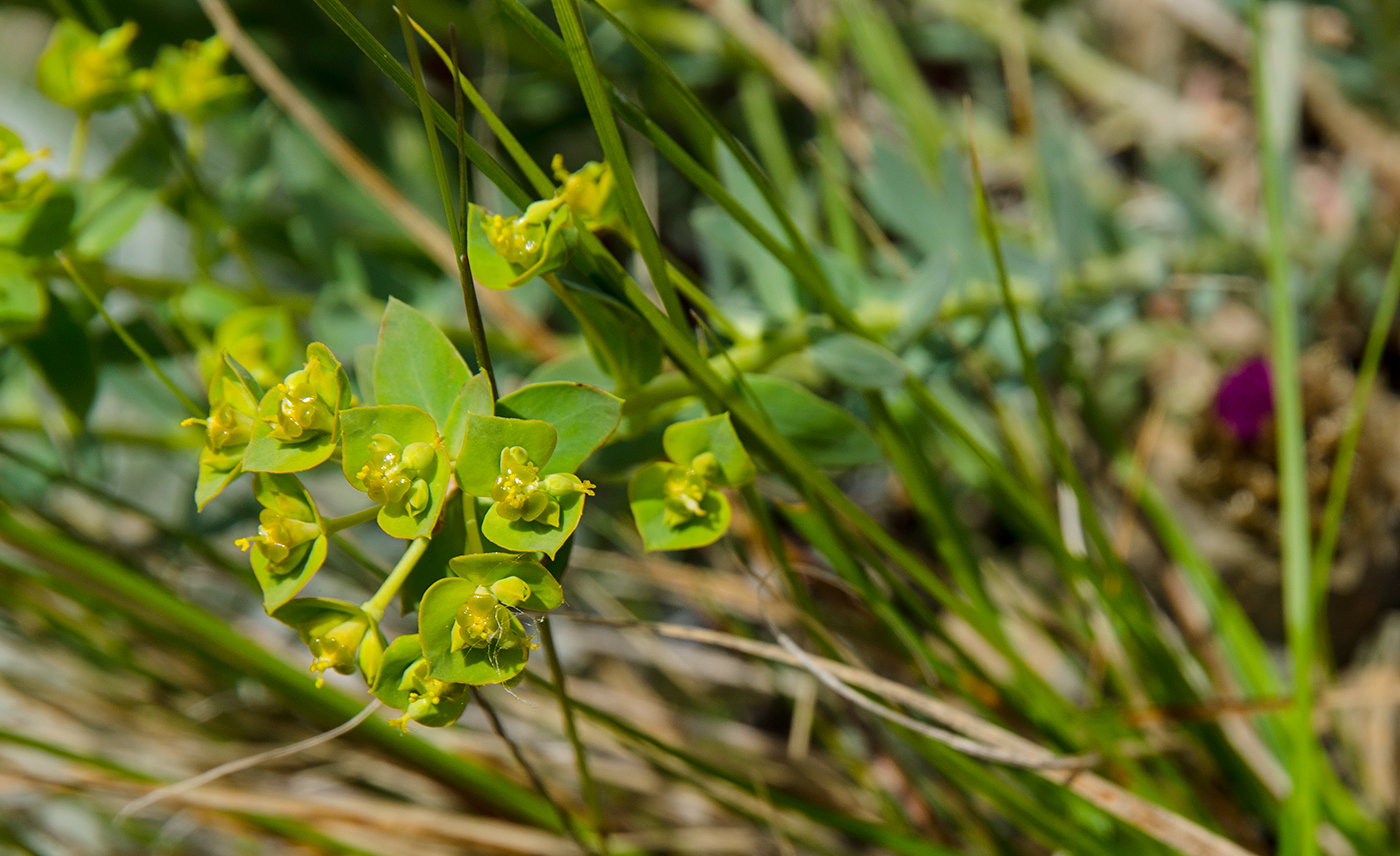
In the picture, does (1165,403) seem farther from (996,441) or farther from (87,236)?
(87,236)

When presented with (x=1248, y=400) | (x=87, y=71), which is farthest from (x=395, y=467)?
(x=1248, y=400)

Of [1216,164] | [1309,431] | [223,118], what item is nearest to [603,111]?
[223,118]

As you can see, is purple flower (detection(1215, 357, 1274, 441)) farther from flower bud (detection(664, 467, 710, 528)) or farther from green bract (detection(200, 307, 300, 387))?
green bract (detection(200, 307, 300, 387))

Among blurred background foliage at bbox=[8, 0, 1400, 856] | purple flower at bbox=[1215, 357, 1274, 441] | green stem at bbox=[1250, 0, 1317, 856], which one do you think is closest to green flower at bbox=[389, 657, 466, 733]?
blurred background foliage at bbox=[8, 0, 1400, 856]

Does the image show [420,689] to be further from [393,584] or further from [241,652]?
[241,652]

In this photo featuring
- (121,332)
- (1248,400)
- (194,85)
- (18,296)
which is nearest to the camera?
(121,332)

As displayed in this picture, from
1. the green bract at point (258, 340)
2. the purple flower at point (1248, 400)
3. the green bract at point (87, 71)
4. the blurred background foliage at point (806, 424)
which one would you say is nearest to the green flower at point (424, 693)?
the blurred background foliage at point (806, 424)
